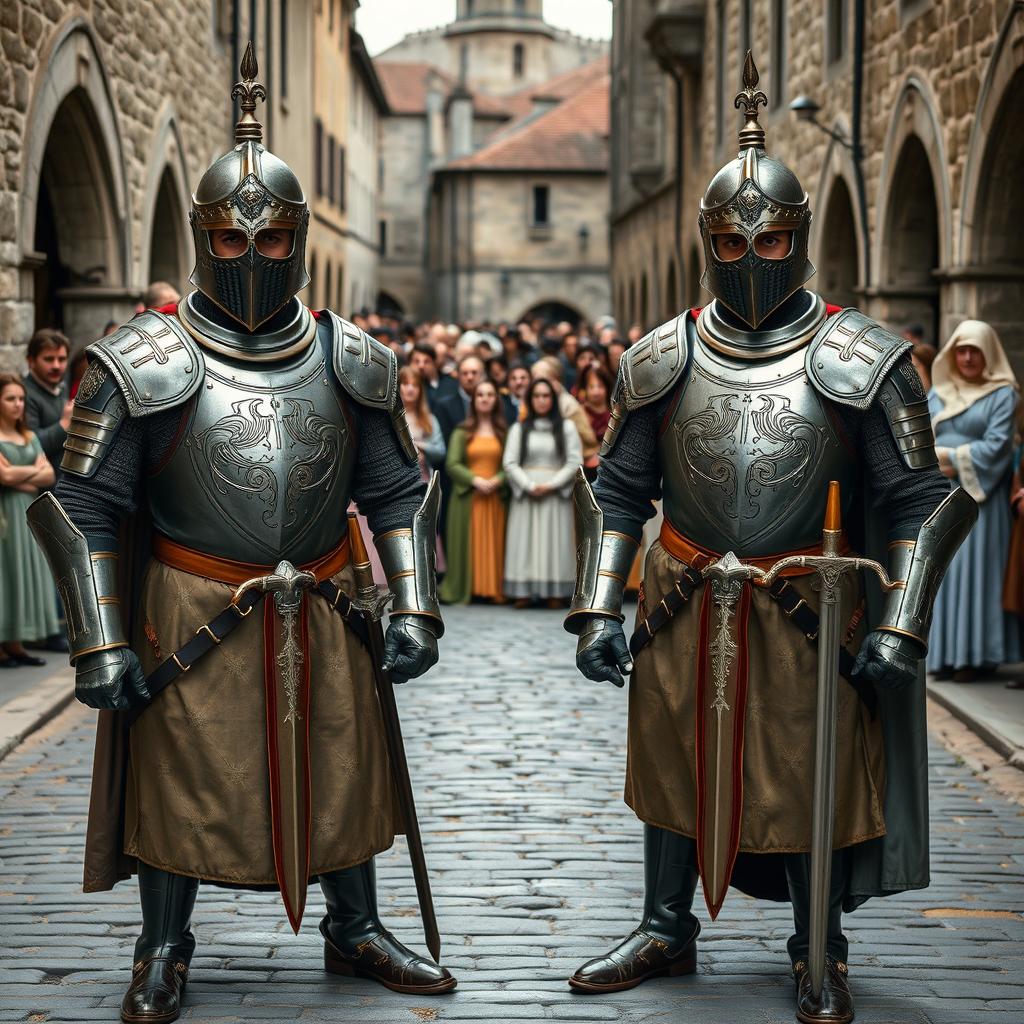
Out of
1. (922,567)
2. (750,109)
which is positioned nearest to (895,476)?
(922,567)

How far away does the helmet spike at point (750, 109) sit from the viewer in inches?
179

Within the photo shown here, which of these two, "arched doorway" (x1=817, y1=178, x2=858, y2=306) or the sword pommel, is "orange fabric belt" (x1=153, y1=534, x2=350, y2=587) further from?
"arched doorway" (x1=817, y1=178, x2=858, y2=306)

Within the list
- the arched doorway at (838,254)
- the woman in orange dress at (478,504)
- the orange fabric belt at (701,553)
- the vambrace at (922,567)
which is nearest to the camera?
the vambrace at (922,567)

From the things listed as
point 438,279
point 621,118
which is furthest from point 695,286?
point 438,279

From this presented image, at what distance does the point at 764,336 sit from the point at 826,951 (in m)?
1.47

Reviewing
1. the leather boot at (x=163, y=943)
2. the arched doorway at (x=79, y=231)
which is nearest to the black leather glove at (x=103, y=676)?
the leather boot at (x=163, y=943)

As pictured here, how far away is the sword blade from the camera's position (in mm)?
4254

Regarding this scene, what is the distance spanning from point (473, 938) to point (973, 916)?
1.46 m

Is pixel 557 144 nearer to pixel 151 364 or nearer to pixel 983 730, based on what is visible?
pixel 983 730

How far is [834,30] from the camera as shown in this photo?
16953 millimetres

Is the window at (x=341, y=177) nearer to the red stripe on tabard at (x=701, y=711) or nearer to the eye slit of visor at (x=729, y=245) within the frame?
the eye slit of visor at (x=729, y=245)

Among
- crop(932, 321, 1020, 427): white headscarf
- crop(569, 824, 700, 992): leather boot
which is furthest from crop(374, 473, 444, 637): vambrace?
crop(932, 321, 1020, 427): white headscarf

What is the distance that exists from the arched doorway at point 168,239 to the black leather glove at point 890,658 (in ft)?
41.0

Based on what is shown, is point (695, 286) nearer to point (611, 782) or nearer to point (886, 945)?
point (611, 782)
